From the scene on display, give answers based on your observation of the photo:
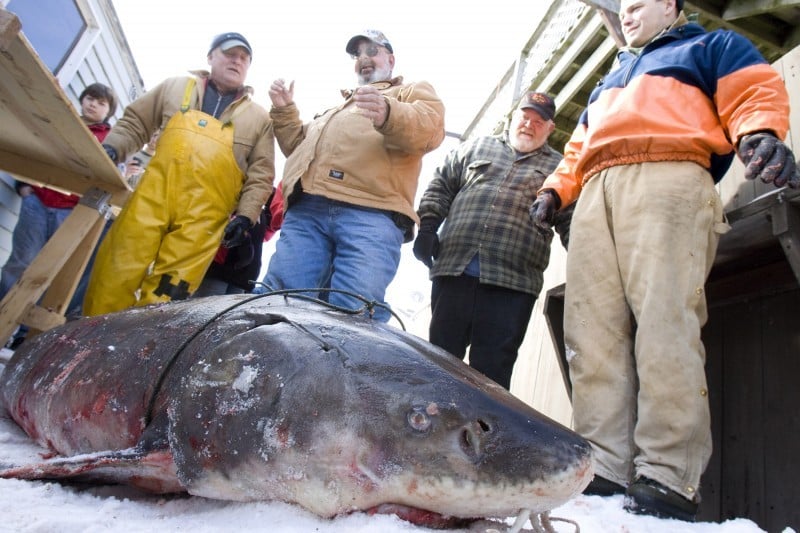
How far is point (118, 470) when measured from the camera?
1.09 metres

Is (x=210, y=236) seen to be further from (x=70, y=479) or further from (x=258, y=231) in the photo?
(x=70, y=479)

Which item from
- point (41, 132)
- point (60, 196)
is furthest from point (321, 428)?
point (60, 196)

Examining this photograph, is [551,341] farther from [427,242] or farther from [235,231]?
[235,231]

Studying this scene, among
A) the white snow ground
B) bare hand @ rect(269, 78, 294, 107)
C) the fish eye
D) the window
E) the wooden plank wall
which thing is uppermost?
the window

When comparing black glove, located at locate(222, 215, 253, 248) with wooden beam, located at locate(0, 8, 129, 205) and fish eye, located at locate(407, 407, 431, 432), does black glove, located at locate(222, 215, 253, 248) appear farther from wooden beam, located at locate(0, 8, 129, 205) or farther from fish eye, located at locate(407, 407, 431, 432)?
fish eye, located at locate(407, 407, 431, 432)

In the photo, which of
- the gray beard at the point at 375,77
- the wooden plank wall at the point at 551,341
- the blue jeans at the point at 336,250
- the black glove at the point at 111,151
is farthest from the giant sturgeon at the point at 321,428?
the black glove at the point at 111,151

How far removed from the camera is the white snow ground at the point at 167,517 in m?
0.90

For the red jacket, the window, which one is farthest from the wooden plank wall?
the window

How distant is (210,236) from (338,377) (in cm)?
232

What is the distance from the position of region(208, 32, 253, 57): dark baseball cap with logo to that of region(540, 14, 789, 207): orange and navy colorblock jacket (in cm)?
231

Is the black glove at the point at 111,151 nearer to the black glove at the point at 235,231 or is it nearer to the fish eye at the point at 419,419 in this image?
the black glove at the point at 235,231

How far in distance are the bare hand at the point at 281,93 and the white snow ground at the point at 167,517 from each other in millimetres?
2509

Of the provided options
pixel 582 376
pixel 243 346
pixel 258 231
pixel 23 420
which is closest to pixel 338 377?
pixel 243 346

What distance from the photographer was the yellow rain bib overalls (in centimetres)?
293
